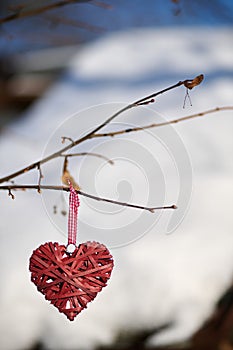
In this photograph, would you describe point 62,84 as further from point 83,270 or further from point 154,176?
point 83,270

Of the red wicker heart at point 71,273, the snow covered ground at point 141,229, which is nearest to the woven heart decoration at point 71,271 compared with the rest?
the red wicker heart at point 71,273

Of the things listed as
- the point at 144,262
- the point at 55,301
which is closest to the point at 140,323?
the point at 144,262

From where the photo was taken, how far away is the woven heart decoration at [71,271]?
0.64 m

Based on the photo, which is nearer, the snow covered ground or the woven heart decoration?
the woven heart decoration

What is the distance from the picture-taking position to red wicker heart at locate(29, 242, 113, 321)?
2.09 ft

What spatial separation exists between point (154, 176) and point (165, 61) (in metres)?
1.34

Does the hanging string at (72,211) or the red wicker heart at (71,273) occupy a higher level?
the hanging string at (72,211)

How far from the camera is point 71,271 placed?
63 centimetres

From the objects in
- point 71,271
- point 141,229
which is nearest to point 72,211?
point 71,271

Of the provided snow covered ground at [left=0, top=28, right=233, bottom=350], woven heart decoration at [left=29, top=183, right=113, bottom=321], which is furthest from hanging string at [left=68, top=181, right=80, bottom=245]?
snow covered ground at [left=0, top=28, right=233, bottom=350]

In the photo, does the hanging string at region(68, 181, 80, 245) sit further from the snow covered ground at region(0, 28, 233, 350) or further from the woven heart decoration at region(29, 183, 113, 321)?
the snow covered ground at region(0, 28, 233, 350)

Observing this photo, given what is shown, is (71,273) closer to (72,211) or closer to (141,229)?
(72,211)

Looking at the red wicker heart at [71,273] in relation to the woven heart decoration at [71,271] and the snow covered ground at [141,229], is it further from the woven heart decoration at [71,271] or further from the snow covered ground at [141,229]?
the snow covered ground at [141,229]

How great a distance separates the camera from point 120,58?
2.80 metres
